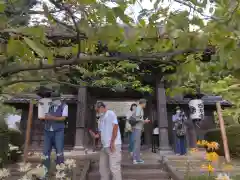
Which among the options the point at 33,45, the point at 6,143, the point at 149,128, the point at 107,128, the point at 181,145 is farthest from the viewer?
the point at 149,128

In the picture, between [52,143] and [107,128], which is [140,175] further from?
[52,143]

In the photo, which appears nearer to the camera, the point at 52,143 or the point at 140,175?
the point at 52,143

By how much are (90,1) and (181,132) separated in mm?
7648

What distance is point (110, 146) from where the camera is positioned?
4.57 meters

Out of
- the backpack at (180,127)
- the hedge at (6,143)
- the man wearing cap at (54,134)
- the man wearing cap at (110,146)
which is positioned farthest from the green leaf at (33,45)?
the backpack at (180,127)

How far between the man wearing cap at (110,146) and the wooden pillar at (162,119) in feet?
15.0

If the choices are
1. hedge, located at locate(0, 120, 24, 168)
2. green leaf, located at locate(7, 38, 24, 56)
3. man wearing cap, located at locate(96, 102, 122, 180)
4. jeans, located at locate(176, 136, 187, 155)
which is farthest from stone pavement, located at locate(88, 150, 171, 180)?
green leaf, located at locate(7, 38, 24, 56)

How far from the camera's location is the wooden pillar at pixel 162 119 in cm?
930

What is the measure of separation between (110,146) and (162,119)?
5.35 m

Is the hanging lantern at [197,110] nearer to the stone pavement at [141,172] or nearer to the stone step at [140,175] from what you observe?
the stone pavement at [141,172]

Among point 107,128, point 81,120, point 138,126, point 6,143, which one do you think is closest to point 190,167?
point 138,126

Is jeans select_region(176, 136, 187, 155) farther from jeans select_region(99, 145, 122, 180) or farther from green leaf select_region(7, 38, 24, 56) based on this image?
green leaf select_region(7, 38, 24, 56)

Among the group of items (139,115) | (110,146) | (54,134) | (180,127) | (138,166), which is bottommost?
(138,166)

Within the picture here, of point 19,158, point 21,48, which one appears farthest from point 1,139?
point 21,48
